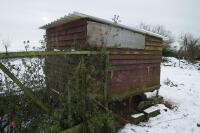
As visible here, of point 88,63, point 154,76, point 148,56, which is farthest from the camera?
point 154,76

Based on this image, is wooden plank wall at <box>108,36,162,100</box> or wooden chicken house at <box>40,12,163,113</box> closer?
wooden chicken house at <box>40,12,163,113</box>

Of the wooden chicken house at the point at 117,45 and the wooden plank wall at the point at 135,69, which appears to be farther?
the wooden plank wall at the point at 135,69

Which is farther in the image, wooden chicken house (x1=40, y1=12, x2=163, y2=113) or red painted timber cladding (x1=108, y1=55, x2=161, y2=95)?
red painted timber cladding (x1=108, y1=55, x2=161, y2=95)

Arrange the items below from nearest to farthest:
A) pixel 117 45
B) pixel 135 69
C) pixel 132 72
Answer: pixel 117 45, pixel 132 72, pixel 135 69

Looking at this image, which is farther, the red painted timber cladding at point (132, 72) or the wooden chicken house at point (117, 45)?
the red painted timber cladding at point (132, 72)

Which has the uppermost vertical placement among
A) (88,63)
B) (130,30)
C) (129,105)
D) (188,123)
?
(130,30)

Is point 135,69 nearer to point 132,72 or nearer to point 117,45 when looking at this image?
point 132,72

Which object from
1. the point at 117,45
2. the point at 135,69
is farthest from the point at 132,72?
the point at 117,45

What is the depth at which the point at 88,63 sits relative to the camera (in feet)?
15.8

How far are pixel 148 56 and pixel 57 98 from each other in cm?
431

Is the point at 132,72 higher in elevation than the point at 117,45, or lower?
lower

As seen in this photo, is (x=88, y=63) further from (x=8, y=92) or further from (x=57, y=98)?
(x=8, y=92)

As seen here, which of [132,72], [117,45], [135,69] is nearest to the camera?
[117,45]

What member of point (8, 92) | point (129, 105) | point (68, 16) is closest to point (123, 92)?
point (129, 105)
